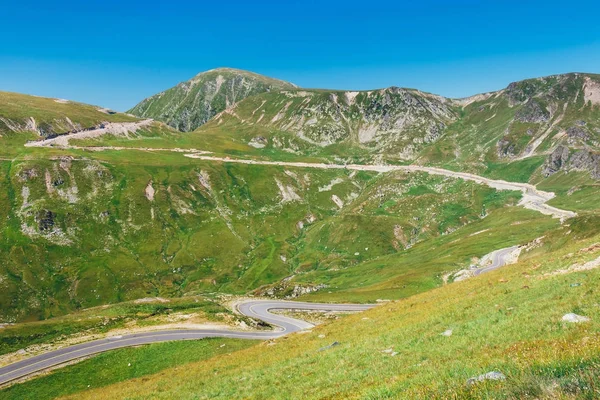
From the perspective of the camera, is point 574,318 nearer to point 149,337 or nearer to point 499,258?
point 149,337

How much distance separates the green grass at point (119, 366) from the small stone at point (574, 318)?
39.2 metres

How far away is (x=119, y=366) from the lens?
5656 centimetres

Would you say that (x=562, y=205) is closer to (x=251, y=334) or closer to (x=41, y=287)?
(x=251, y=334)

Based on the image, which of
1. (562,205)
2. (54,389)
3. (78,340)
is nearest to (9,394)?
(54,389)

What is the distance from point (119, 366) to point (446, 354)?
5561 centimetres

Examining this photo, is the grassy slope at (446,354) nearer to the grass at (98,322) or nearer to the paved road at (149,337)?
the paved road at (149,337)

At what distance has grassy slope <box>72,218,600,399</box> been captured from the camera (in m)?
8.99

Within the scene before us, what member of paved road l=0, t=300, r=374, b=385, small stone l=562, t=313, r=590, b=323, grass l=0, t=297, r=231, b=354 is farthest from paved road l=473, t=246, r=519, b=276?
small stone l=562, t=313, r=590, b=323

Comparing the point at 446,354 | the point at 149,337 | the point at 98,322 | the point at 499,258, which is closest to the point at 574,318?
the point at 446,354

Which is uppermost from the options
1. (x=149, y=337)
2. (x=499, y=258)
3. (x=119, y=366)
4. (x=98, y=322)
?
(x=98, y=322)

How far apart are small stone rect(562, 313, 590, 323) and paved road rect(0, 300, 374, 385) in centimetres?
5876

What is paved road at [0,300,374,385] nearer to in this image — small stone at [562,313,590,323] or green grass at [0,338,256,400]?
green grass at [0,338,256,400]

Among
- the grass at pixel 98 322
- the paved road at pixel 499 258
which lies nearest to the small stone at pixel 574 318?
the grass at pixel 98 322

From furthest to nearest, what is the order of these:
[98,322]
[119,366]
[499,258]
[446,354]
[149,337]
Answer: [499,258], [98,322], [149,337], [119,366], [446,354]
